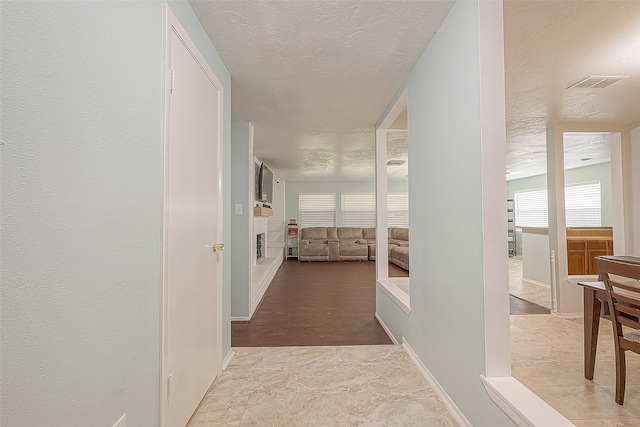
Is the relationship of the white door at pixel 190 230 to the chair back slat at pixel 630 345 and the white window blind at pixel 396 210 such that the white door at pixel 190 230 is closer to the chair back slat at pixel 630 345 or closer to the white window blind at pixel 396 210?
the chair back slat at pixel 630 345

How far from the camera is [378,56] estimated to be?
1979mm

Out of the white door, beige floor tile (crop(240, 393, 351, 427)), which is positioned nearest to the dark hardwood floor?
beige floor tile (crop(240, 393, 351, 427))

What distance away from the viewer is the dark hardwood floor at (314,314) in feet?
8.74

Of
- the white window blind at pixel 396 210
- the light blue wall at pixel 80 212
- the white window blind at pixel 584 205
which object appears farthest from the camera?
the white window blind at pixel 396 210

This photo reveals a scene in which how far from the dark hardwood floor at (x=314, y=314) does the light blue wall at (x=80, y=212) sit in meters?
1.64

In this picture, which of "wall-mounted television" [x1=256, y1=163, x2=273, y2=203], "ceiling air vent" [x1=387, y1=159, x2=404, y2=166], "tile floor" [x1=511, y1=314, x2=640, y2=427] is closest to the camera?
"tile floor" [x1=511, y1=314, x2=640, y2=427]

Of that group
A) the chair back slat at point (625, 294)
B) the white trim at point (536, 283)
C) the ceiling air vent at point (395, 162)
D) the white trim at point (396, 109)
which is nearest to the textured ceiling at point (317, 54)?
the white trim at point (396, 109)

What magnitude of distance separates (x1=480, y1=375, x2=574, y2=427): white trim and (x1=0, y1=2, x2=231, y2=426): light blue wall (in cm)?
143

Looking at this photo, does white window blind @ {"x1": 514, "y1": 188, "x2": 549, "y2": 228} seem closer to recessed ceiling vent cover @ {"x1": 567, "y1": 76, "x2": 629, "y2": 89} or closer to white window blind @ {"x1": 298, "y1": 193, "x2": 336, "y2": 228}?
white window blind @ {"x1": 298, "y1": 193, "x2": 336, "y2": 228}

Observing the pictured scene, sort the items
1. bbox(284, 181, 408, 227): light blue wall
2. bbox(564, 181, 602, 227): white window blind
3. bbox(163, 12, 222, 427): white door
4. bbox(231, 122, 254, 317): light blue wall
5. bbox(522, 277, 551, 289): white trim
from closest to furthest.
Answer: bbox(163, 12, 222, 427): white door
bbox(231, 122, 254, 317): light blue wall
bbox(522, 277, 551, 289): white trim
bbox(564, 181, 602, 227): white window blind
bbox(284, 181, 408, 227): light blue wall

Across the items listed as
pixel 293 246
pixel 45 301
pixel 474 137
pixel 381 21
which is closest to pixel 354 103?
pixel 381 21

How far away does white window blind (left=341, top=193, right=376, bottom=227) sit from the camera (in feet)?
29.3

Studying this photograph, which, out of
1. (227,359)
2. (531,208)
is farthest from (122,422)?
(531,208)

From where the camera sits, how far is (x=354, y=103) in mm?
2789
